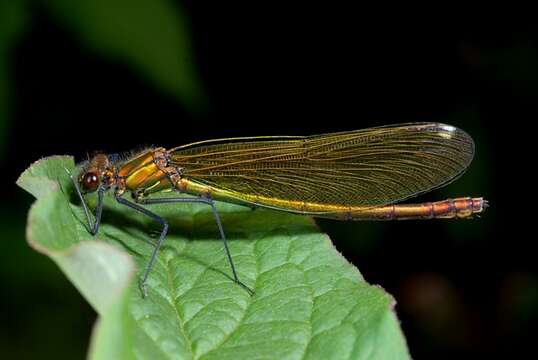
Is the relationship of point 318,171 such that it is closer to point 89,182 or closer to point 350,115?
point 89,182

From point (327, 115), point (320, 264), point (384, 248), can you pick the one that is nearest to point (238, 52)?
point (327, 115)

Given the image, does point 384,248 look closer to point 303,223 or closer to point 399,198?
point 399,198

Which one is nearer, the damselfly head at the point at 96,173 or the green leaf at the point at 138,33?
the damselfly head at the point at 96,173

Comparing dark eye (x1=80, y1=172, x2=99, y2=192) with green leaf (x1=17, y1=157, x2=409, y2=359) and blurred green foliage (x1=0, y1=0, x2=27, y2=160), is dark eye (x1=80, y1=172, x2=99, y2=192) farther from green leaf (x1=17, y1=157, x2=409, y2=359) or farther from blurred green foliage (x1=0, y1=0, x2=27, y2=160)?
blurred green foliage (x1=0, y1=0, x2=27, y2=160)

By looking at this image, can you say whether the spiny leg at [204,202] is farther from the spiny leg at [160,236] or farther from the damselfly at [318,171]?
the spiny leg at [160,236]

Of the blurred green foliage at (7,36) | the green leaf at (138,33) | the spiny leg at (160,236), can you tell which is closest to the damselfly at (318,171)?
the spiny leg at (160,236)

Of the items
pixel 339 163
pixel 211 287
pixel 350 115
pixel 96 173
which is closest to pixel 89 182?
pixel 96 173

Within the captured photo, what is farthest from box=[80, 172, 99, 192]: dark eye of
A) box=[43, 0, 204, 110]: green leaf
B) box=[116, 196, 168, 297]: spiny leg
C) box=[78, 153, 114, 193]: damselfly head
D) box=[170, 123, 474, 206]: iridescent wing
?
box=[43, 0, 204, 110]: green leaf
